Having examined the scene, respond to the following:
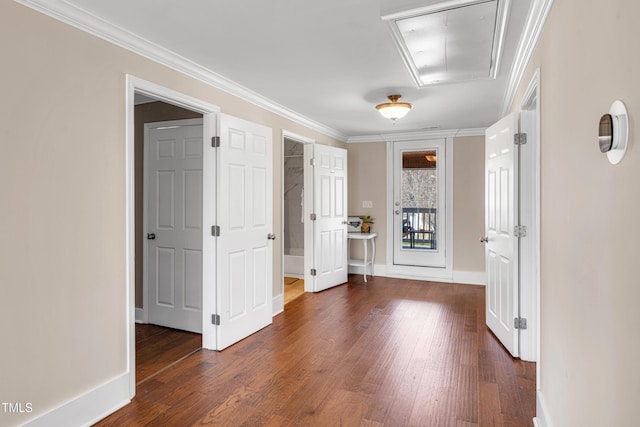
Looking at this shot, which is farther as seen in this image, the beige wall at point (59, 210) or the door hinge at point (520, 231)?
the door hinge at point (520, 231)

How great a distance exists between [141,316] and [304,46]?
3.26 metres

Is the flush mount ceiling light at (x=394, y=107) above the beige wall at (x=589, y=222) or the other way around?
above

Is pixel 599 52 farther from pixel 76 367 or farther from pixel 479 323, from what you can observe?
pixel 479 323

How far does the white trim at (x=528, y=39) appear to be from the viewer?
1.99 m

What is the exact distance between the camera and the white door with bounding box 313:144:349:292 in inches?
206

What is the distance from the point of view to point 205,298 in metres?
3.29

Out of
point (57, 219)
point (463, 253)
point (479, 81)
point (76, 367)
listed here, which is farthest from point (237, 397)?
point (463, 253)

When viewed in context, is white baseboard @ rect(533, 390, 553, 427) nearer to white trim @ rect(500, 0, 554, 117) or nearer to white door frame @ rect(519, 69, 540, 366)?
white door frame @ rect(519, 69, 540, 366)

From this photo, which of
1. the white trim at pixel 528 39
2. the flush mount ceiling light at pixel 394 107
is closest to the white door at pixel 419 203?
the flush mount ceiling light at pixel 394 107

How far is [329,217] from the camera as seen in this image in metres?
5.48

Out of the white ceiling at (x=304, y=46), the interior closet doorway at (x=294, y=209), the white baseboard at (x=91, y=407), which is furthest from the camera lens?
the interior closet doorway at (x=294, y=209)

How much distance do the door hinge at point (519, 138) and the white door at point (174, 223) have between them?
2.89 meters

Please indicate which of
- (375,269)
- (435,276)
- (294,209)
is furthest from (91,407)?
(435,276)

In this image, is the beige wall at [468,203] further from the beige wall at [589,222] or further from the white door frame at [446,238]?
the beige wall at [589,222]
